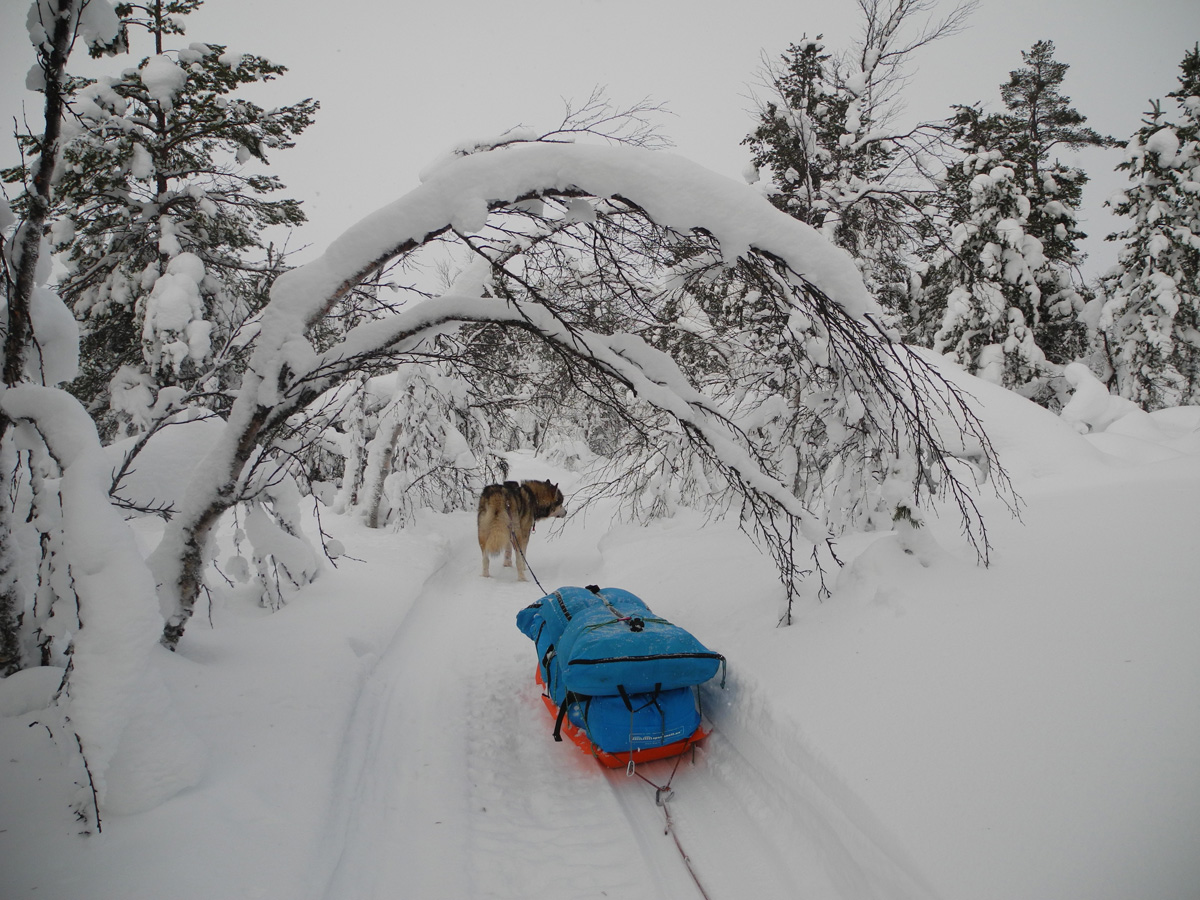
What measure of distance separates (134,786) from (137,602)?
82 cm

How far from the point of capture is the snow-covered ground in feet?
6.29

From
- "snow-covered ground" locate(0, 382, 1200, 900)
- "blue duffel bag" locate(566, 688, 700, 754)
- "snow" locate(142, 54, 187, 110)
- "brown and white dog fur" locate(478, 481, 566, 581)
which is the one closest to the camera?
"snow-covered ground" locate(0, 382, 1200, 900)

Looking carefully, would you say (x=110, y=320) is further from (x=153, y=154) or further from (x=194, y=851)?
(x=194, y=851)

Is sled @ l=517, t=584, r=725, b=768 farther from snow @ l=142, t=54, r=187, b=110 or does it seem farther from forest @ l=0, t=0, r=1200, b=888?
snow @ l=142, t=54, r=187, b=110

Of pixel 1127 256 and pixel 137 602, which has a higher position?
pixel 1127 256

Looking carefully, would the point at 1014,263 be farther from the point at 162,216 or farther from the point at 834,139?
the point at 162,216

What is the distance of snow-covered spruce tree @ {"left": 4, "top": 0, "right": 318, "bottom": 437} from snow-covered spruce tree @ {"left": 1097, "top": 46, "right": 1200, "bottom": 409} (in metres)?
19.0

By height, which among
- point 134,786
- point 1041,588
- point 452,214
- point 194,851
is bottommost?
point 194,851

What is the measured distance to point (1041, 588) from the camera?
9.86 feet

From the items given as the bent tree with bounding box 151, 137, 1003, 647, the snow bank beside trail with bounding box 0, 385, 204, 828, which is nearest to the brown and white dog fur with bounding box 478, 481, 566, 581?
the bent tree with bounding box 151, 137, 1003, 647

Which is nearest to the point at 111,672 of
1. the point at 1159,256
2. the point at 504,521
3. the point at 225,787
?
the point at 225,787

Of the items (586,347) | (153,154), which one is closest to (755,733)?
(586,347)

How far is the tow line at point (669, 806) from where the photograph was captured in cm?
252

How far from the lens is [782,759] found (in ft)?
9.50
